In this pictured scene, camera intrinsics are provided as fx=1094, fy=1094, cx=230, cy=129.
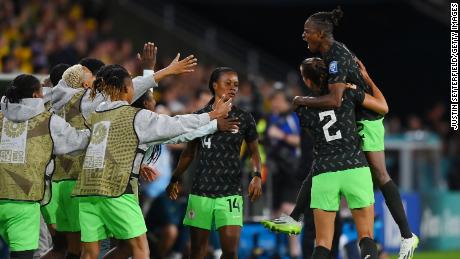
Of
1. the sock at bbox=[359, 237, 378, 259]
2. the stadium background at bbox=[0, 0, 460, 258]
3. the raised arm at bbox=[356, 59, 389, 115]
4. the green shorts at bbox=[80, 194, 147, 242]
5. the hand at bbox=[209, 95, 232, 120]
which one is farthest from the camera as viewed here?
the stadium background at bbox=[0, 0, 460, 258]

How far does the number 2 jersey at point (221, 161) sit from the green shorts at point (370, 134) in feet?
3.88

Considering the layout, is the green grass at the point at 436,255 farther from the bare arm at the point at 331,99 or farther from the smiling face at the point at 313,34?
the smiling face at the point at 313,34

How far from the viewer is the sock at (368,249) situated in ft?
34.8

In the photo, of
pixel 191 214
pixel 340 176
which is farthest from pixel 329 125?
pixel 191 214

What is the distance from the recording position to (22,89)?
10.6 meters

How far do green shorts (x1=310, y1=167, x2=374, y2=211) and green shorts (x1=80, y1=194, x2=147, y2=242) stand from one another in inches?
Result: 70.6

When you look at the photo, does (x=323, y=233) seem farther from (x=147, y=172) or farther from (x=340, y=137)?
(x=147, y=172)

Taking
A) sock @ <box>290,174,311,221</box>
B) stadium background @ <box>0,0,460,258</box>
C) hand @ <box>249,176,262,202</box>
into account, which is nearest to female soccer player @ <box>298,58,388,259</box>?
sock @ <box>290,174,311,221</box>

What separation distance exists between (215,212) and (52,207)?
65.8 inches

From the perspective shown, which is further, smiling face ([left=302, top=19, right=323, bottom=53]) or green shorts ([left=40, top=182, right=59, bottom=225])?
green shorts ([left=40, top=182, right=59, bottom=225])

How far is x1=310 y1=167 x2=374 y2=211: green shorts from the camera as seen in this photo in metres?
10.6

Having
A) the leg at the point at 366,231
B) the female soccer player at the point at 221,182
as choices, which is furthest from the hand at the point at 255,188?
the leg at the point at 366,231

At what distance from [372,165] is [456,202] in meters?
11.4

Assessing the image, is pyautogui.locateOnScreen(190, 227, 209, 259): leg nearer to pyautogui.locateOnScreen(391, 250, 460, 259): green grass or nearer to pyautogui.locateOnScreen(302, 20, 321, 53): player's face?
pyautogui.locateOnScreen(302, 20, 321, 53): player's face
